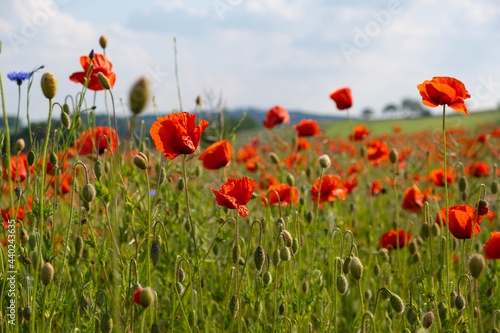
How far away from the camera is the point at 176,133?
145 centimetres

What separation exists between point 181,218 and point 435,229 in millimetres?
1193

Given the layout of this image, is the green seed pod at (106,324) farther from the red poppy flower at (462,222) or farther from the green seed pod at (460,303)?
the red poppy flower at (462,222)

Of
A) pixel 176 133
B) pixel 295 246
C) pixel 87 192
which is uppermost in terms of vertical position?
pixel 176 133

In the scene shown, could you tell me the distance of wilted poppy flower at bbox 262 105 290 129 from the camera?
3225mm

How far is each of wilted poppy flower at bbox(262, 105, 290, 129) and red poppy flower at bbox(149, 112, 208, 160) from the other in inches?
70.8

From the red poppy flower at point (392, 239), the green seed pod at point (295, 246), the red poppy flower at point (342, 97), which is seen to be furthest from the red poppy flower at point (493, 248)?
the red poppy flower at point (342, 97)

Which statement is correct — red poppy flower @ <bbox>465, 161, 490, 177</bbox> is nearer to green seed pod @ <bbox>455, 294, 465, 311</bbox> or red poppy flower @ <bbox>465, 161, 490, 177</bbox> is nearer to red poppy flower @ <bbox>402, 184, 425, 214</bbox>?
red poppy flower @ <bbox>402, 184, 425, 214</bbox>

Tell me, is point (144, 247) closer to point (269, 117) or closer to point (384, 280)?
point (384, 280)

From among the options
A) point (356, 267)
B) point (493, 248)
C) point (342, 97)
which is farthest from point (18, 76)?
point (342, 97)

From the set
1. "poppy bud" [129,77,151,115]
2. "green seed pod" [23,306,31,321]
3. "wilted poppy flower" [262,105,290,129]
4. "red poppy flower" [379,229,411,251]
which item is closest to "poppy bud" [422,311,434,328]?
"red poppy flower" [379,229,411,251]

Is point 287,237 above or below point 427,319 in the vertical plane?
above

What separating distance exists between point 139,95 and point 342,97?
2.28 metres

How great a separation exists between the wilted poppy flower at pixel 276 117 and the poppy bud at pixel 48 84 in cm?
199

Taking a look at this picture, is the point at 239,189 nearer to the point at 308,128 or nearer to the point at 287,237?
the point at 287,237
